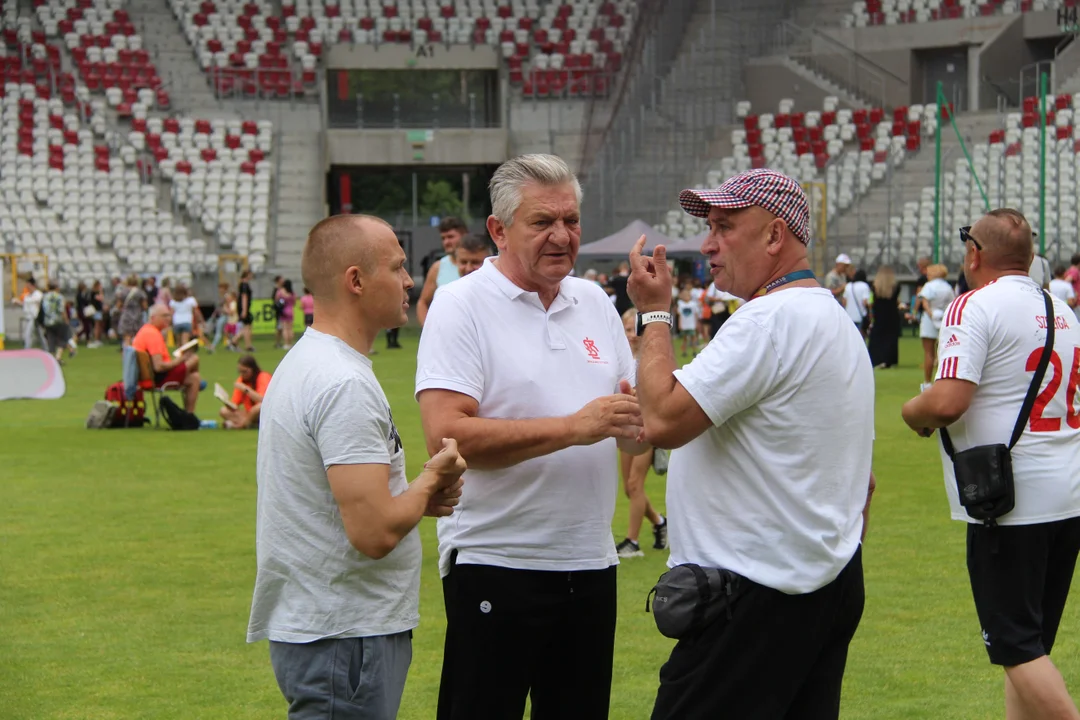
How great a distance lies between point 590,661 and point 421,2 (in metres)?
46.7

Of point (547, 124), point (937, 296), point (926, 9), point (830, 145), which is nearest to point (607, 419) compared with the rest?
point (937, 296)

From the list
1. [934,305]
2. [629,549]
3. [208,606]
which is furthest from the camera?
[934,305]

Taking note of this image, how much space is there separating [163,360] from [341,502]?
13829 mm

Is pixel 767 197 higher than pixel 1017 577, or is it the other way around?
pixel 767 197

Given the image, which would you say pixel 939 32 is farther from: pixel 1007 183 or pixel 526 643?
pixel 526 643

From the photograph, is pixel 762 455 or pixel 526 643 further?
pixel 526 643

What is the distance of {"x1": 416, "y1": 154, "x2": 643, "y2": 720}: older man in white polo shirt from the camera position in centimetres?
372

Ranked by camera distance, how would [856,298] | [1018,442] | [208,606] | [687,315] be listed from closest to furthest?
[1018,442], [208,606], [856,298], [687,315]

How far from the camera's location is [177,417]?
16.3 meters

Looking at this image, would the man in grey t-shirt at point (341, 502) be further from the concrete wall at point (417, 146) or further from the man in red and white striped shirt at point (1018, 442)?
the concrete wall at point (417, 146)

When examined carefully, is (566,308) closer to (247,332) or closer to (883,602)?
(883,602)

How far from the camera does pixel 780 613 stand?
3393 mm

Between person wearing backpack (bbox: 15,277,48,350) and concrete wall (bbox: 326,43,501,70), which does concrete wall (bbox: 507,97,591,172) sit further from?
person wearing backpack (bbox: 15,277,48,350)

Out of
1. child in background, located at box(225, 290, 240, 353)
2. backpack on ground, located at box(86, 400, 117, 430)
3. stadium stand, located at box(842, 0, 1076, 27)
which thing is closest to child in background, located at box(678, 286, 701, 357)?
child in background, located at box(225, 290, 240, 353)
